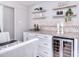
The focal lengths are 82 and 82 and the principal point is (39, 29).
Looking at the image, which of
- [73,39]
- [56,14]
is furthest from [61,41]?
[56,14]

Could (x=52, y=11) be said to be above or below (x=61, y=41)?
above

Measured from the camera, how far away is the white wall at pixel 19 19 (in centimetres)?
379

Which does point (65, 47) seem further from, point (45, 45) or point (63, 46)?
point (45, 45)

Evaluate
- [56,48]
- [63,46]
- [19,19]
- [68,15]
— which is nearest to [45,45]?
[56,48]

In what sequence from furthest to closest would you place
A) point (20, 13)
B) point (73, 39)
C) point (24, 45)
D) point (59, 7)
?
point (20, 13) → point (59, 7) → point (73, 39) → point (24, 45)

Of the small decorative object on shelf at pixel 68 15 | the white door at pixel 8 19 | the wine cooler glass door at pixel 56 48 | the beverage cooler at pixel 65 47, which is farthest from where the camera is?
the white door at pixel 8 19

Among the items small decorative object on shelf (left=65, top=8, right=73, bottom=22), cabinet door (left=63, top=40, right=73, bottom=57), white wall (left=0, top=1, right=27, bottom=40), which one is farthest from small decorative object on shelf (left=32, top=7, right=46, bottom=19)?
cabinet door (left=63, top=40, right=73, bottom=57)

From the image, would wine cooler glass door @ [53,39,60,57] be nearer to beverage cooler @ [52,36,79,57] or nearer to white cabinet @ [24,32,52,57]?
beverage cooler @ [52,36,79,57]

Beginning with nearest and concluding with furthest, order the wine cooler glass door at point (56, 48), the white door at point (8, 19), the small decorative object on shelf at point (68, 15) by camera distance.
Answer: the wine cooler glass door at point (56, 48) → the small decorative object on shelf at point (68, 15) → the white door at point (8, 19)

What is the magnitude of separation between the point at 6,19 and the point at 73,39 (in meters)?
2.78

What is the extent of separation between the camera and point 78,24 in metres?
2.78

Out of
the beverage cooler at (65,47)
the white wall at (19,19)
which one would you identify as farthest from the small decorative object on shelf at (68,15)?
the white wall at (19,19)

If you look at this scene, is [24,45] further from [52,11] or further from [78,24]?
[52,11]

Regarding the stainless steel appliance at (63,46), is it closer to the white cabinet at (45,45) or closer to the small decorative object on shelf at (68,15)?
the white cabinet at (45,45)
